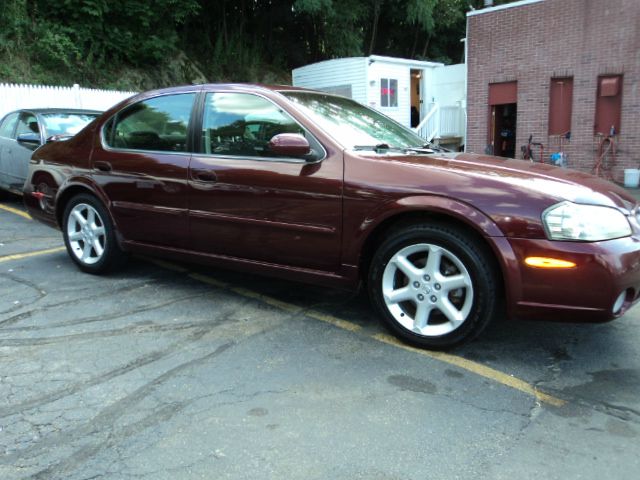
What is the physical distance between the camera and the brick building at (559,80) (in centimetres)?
1325

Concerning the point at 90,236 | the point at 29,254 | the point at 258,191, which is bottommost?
the point at 29,254

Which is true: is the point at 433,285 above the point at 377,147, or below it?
below

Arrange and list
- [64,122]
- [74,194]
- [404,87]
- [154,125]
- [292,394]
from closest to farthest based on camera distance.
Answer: [292,394], [154,125], [74,194], [64,122], [404,87]

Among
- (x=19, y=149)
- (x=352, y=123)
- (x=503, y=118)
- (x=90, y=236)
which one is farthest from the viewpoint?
(x=503, y=118)

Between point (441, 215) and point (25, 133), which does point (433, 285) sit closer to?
point (441, 215)

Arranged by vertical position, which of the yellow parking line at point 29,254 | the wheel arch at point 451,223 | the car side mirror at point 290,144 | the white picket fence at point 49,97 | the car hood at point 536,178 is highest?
the white picket fence at point 49,97

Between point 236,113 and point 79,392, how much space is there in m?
2.21

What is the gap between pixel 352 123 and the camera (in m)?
4.07

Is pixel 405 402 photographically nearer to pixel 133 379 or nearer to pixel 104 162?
pixel 133 379

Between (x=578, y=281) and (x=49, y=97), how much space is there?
47.1 feet

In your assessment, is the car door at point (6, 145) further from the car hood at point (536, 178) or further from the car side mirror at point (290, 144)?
the car hood at point (536, 178)

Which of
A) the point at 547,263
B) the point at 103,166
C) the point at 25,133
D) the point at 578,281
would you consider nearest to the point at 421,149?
the point at 547,263

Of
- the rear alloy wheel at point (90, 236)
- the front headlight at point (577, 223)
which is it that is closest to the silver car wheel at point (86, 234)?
the rear alloy wheel at point (90, 236)

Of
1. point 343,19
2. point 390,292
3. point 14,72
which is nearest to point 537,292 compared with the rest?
point 390,292
